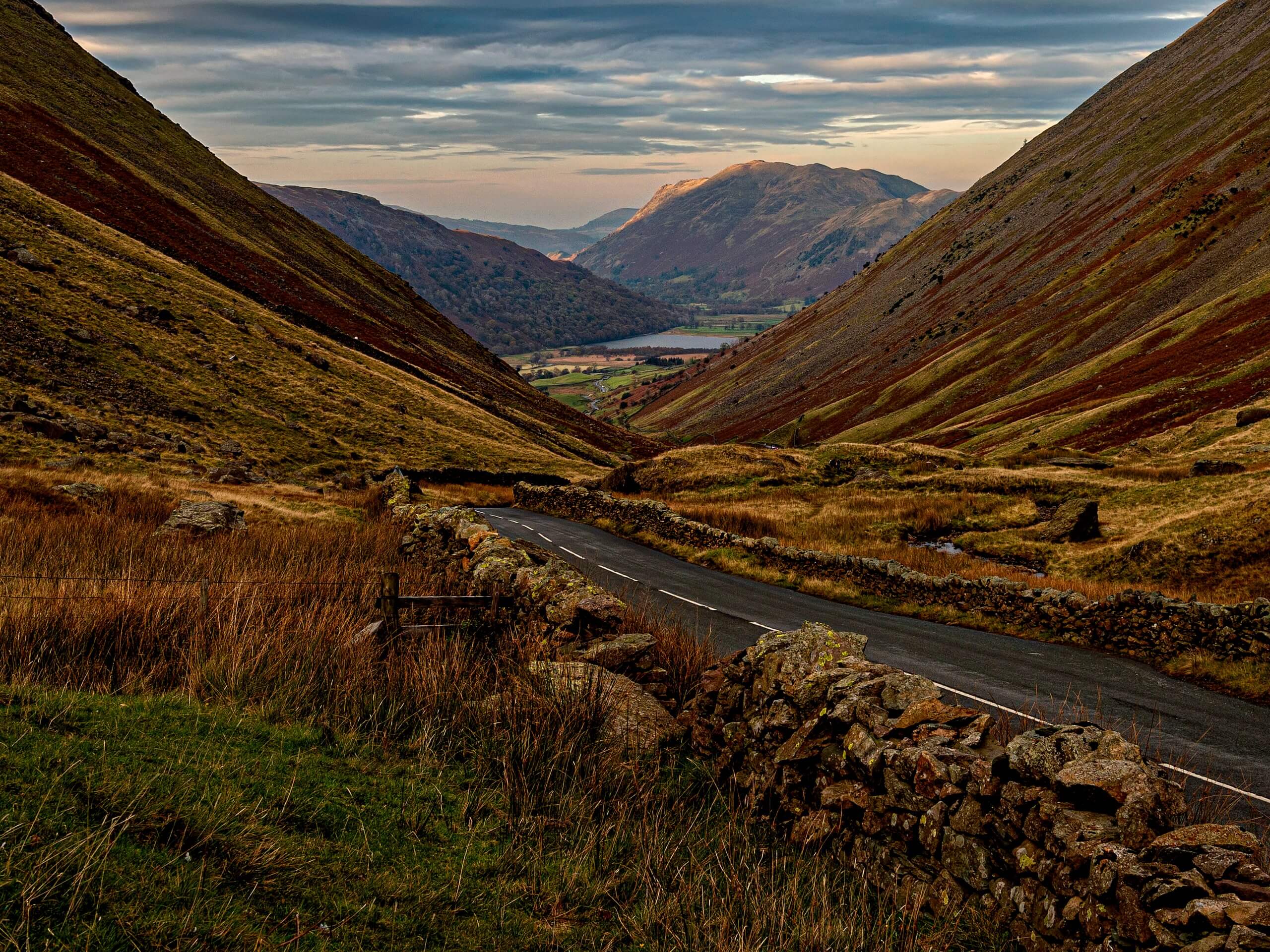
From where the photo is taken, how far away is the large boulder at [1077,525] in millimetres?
27984

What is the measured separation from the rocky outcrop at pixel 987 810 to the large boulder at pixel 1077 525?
77.5 ft

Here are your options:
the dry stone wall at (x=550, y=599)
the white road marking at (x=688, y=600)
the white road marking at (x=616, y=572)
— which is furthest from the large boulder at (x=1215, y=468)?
the dry stone wall at (x=550, y=599)

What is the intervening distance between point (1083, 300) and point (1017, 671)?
116m

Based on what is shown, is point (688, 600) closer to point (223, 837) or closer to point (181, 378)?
point (223, 837)

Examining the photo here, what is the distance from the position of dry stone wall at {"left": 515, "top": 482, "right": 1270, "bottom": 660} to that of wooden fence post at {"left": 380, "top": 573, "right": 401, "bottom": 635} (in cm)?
1522

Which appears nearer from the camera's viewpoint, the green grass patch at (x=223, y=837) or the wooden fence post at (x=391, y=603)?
the green grass patch at (x=223, y=837)

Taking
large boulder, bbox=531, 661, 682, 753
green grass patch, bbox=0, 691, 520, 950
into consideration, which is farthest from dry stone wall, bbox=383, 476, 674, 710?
green grass patch, bbox=0, 691, 520, 950

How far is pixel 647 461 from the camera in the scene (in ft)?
177

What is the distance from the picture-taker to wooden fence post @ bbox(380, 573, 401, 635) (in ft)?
33.6

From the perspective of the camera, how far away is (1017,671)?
15.4m

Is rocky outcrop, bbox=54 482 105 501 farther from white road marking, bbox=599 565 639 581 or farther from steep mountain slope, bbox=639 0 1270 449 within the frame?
steep mountain slope, bbox=639 0 1270 449

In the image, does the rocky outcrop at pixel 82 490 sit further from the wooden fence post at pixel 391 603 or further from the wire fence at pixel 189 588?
the wooden fence post at pixel 391 603

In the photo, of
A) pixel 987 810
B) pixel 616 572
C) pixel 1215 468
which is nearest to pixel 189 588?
pixel 987 810

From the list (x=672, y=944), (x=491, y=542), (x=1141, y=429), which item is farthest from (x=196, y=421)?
(x=1141, y=429)
